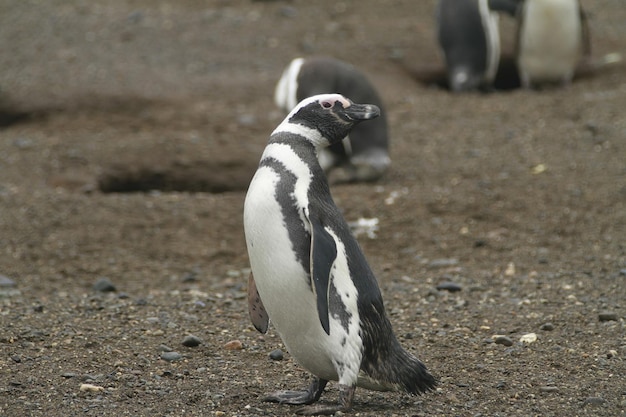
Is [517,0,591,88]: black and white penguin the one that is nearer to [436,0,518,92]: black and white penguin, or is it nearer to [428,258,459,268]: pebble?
[436,0,518,92]: black and white penguin

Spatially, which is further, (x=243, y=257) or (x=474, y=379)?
(x=243, y=257)

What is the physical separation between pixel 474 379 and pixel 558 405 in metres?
0.41

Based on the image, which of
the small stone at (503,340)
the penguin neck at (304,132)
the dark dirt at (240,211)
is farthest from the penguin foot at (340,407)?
the small stone at (503,340)

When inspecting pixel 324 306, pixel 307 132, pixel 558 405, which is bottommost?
pixel 558 405

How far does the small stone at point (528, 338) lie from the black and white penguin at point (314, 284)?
0.95 metres

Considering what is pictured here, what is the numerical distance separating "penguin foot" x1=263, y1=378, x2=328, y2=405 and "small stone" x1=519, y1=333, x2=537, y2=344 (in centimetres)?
117

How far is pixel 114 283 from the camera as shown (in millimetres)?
5699

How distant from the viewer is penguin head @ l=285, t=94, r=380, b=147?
3.64m

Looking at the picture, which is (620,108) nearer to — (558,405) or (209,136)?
(209,136)

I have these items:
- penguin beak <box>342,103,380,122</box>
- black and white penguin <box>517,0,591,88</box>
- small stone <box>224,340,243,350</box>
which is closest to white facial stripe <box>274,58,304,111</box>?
small stone <box>224,340,243,350</box>

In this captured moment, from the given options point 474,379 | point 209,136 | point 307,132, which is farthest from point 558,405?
point 209,136

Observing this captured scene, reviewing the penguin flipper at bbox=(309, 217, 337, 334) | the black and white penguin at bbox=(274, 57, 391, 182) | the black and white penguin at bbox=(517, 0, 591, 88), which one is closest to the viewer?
the penguin flipper at bbox=(309, 217, 337, 334)

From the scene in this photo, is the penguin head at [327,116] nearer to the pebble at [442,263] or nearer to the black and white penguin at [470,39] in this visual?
the pebble at [442,263]

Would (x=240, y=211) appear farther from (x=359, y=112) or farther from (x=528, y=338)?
(x=359, y=112)
